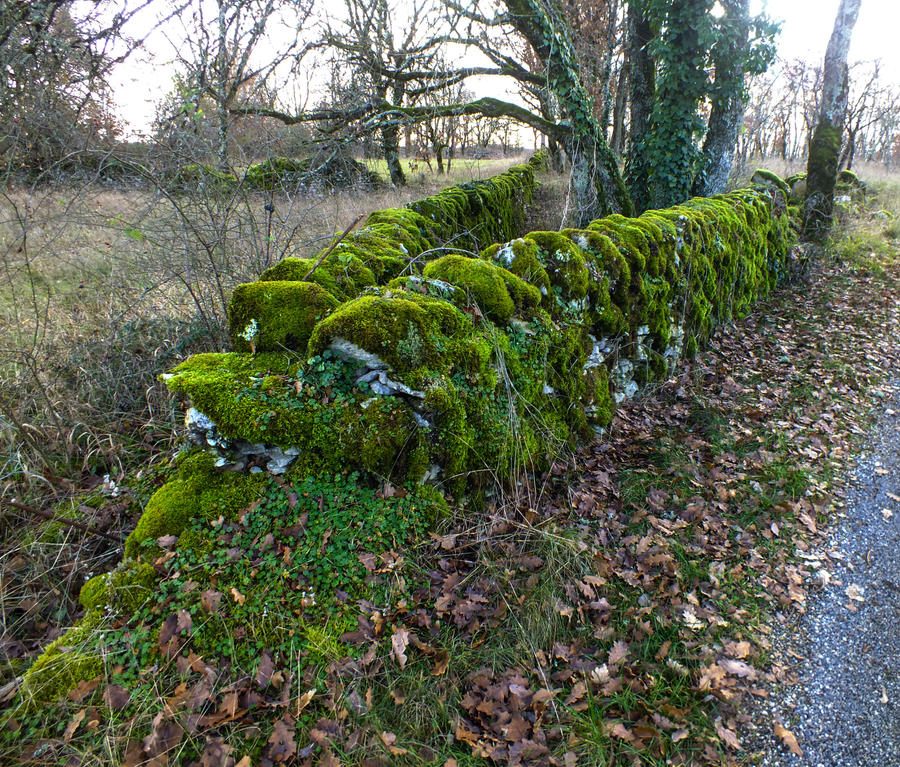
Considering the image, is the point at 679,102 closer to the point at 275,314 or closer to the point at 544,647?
the point at 275,314

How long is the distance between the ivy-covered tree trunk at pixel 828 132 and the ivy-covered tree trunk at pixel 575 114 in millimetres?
4075

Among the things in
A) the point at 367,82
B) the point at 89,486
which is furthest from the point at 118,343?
the point at 367,82

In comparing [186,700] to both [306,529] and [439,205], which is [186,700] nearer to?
[306,529]

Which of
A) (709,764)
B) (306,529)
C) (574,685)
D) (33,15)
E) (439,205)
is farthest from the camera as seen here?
(439,205)

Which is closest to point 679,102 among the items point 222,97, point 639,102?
point 639,102

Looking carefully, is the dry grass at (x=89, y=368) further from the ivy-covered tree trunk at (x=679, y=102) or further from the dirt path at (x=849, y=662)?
the ivy-covered tree trunk at (x=679, y=102)

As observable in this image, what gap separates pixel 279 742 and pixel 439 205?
21.8 ft

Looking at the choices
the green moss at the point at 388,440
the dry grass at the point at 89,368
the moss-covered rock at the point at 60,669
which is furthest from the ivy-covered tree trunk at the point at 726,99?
the moss-covered rock at the point at 60,669

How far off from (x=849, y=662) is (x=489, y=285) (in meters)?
3.38

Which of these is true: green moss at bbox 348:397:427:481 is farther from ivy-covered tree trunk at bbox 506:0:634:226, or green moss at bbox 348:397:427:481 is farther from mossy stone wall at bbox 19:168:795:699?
ivy-covered tree trunk at bbox 506:0:634:226

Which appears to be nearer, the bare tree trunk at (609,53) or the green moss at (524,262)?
the green moss at (524,262)

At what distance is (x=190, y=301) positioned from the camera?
18.5 ft

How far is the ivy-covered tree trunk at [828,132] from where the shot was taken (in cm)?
975

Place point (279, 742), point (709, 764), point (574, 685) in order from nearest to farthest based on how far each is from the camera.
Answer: point (279, 742)
point (709, 764)
point (574, 685)
